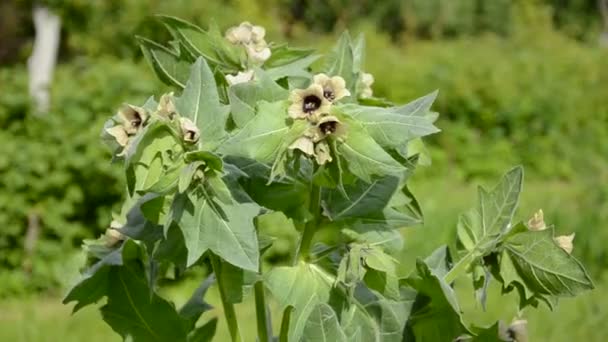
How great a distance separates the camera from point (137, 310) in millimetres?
1026

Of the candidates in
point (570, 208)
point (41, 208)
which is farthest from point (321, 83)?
point (570, 208)

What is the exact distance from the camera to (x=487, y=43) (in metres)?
13.8

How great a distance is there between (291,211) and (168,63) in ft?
0.73

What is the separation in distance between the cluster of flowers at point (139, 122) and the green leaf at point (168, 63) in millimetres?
178

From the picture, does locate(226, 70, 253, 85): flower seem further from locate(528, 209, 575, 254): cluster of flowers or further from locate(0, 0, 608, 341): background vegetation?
locate(528, 209, 575, 254): cluster of flowers

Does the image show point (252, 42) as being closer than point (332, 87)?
No

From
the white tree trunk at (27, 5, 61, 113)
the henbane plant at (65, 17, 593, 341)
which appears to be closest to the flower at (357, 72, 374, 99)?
the henbane plant at (65, 17, 593, 341)

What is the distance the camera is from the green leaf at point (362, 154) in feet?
2.69

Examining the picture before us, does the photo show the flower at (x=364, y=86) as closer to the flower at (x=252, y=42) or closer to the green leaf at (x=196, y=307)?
the flower at (x=252, y=42)

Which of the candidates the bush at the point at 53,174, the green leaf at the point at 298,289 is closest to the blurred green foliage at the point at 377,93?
the bush at the point at 53,174

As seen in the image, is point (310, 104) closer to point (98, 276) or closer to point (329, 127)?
point (329, 127)

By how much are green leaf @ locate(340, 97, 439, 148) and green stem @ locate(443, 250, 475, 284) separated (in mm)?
199

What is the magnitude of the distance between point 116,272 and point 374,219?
0.28 meters

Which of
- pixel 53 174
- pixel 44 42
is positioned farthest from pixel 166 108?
pixel 44 42
